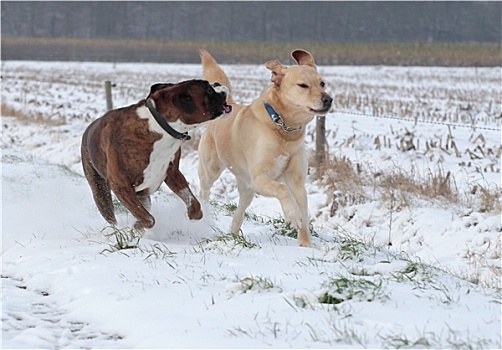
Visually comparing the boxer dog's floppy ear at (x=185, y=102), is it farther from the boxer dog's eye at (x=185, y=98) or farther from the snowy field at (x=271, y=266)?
the snowy field at (x=271, y=266)

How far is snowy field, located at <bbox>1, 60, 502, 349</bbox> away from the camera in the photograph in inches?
154

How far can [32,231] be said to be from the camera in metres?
6.84

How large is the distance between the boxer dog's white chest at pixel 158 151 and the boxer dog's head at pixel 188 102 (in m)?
0.08

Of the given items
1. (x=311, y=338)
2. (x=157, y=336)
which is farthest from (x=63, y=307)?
(x=311, y=338)

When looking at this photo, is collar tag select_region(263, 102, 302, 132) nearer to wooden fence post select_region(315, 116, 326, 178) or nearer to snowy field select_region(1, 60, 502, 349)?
snowy field select_region(1, 60, 502, 349)

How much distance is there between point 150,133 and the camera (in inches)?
238

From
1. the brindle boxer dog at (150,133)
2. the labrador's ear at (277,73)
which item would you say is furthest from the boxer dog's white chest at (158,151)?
the labrador's ear at (277,73)

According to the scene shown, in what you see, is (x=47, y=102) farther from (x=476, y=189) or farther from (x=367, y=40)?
(x=367, y=40)

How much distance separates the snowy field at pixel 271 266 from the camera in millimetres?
3922

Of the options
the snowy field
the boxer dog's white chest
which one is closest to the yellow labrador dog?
the snowy field

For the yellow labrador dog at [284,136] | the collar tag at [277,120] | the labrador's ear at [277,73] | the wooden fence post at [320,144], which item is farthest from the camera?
the wooden fence post at [320,144]

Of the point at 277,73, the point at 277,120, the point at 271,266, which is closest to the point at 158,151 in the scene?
the point at 277,120

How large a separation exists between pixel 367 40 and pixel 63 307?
352 ft

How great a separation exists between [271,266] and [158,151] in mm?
1449
